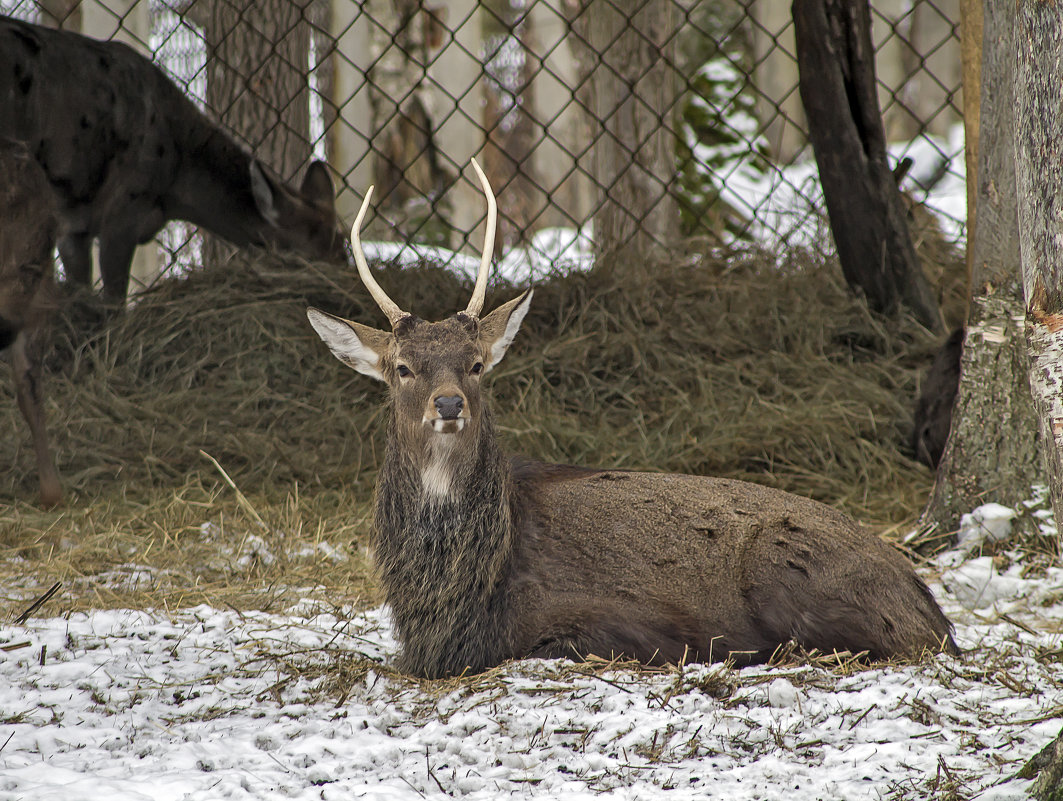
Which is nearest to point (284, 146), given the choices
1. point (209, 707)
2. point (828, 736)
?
point (209, 707)

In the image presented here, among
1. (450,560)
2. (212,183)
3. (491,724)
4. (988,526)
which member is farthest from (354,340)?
(212,183)

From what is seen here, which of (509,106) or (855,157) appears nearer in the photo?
(855,157)

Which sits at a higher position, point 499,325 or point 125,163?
point 125,163

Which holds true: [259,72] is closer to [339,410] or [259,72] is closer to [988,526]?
[339,410]

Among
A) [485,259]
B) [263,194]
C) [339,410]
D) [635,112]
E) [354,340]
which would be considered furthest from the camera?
[635,112]

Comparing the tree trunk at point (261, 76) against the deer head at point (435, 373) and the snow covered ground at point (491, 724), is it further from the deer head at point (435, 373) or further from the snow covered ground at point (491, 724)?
the snow covered ground at point (491, 724)

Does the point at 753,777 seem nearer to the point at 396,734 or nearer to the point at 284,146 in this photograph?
the point at 396,734

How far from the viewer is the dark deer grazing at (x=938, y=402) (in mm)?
4771

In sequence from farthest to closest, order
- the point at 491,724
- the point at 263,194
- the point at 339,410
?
the point at 263,194, the point at 339,410, the point at 491,724

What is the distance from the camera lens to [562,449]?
5.10 metres

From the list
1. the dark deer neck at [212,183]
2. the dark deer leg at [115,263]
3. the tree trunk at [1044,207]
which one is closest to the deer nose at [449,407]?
the tree trunk at [1044,207]

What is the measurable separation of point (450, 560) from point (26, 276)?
241 cm

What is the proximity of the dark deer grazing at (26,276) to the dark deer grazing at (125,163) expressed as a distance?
710 mm

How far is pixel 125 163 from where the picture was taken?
631 cm
